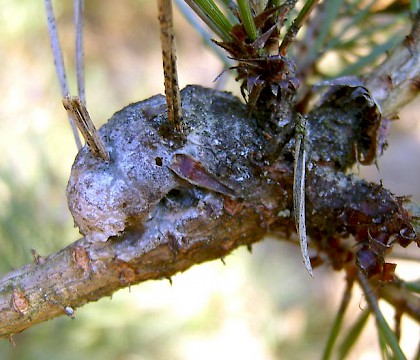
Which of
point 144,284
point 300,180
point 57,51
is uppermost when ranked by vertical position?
point 144,284

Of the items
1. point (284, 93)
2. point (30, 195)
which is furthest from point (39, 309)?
point (30, 195)

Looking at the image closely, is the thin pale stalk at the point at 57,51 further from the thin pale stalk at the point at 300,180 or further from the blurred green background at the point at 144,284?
the blurred green background at the point at 144,284

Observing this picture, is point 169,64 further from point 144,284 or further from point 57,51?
point 144,284

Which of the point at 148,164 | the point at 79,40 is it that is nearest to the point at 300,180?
the point at 148,164

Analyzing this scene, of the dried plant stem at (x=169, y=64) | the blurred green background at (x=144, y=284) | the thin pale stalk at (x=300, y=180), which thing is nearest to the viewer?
the dried plant stem at (x=169, y=64)

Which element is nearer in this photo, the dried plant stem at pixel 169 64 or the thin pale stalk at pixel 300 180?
the dried plant stem at pixel 169 64

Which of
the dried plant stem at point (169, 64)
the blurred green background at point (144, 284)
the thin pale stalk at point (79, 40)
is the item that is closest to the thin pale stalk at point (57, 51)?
the thin pale stalk at point (79, 40)

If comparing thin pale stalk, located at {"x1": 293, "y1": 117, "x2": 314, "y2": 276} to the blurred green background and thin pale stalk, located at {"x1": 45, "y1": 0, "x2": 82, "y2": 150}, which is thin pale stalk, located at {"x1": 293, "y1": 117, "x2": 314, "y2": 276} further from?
the blurred green background
